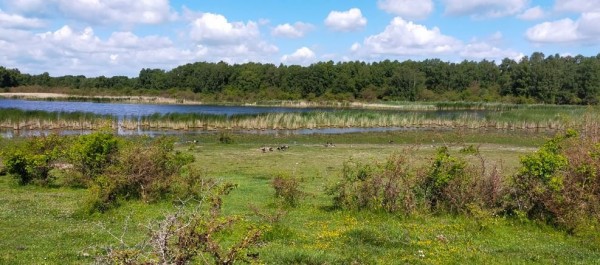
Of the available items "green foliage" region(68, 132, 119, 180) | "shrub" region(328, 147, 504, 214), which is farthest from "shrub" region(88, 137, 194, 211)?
"shrub" region(328, 147, 504, 214)

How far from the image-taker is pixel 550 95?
398 ft

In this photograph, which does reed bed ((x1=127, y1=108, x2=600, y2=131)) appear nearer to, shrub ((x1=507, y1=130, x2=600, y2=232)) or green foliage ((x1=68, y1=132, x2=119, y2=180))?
green foliage ((x1=68, y1=132, x2=119, y2=180))

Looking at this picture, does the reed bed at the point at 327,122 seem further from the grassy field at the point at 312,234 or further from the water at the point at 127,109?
the grassy field at the point at 312,234

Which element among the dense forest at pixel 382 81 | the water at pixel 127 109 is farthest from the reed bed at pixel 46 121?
the dense forest at pixel 382 81

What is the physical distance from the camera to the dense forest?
12188cm

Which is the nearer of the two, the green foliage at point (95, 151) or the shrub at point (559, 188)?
the shrub at point (559, 188)

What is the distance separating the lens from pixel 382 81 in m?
143

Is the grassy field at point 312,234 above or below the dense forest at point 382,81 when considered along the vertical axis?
below

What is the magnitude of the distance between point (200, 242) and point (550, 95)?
13121 centimetres

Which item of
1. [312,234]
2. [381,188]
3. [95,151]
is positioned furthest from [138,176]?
[381,188]

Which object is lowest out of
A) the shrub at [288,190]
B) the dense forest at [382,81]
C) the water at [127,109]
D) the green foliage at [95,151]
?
the water at [127,109]

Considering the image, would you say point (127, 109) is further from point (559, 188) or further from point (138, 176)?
point (559, 188)

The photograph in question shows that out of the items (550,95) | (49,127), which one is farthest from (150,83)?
(49,127)

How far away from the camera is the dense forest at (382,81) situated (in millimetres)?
121875
